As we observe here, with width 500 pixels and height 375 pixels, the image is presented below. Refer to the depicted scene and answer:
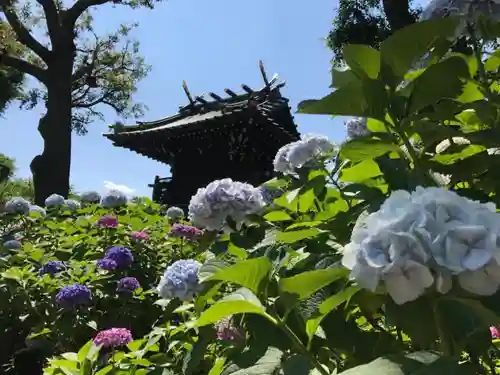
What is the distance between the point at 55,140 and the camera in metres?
13.0

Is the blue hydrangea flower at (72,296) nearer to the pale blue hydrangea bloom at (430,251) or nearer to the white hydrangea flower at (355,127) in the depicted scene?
the white hydrangea flower at (355,127)

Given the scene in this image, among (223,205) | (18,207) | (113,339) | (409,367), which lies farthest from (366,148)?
(18,207)

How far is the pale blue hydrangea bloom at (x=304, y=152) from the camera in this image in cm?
178

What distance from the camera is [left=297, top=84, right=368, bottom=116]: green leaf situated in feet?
3.18

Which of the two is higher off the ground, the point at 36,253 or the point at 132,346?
the point at 36,253

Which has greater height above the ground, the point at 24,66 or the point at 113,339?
the point at 24,66

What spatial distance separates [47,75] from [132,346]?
524 inches

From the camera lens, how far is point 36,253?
133 inches

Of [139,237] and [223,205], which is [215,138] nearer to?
[139,237]

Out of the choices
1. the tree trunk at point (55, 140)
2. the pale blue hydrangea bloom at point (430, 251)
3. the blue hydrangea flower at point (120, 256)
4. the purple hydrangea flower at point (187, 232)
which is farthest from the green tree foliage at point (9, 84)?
the pale blue hydrangea bloom at point (430, 251)

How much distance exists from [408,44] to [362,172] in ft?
0.89

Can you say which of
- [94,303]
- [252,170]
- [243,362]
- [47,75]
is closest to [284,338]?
[243,362]

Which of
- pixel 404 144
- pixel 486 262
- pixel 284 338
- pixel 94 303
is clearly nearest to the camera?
pixel 486 262

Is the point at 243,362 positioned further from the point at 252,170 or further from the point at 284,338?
the point at 252,170
